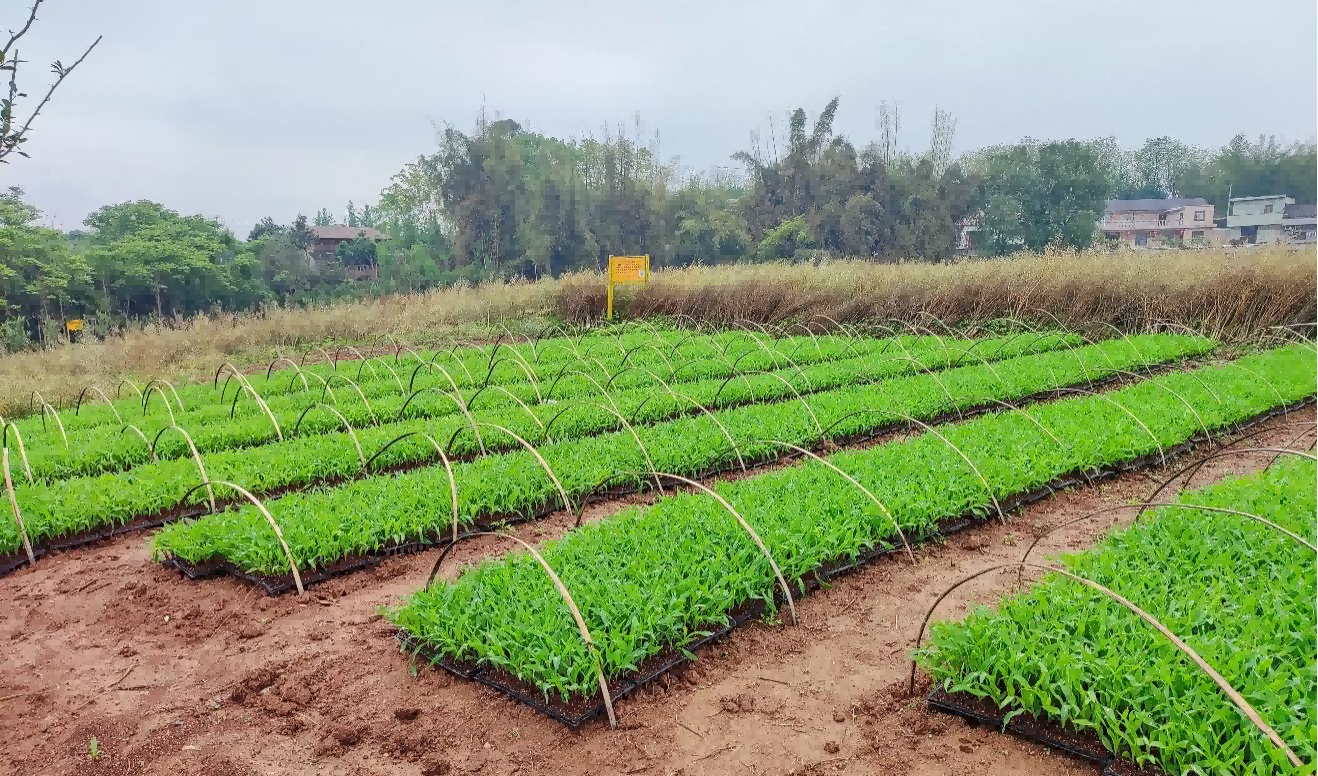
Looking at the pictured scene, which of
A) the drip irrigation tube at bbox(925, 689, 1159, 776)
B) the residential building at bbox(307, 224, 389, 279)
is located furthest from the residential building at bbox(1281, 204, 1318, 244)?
the residential building at bbox(307, 224, 389, 279)

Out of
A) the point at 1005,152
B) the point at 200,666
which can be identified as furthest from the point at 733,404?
the point at 1005,152

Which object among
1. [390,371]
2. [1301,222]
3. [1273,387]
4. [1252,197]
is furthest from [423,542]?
[1273,387]

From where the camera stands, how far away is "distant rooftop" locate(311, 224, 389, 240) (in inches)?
1046

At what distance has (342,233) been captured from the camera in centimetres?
2931

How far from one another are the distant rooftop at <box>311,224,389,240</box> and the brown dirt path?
22.6m

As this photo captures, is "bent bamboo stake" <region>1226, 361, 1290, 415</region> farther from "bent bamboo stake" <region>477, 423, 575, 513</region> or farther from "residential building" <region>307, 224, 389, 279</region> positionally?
"residential building" <region>307, 224, 389, 279</region>

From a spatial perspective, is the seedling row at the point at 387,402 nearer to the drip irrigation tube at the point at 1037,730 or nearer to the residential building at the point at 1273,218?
the drip irrigation tube at the point at 1037,730

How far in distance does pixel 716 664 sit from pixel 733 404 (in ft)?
20.0

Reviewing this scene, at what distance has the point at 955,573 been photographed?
206 inches

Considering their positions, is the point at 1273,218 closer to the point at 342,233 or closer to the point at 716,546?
the point at 716,546

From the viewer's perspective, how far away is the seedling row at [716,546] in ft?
13.0

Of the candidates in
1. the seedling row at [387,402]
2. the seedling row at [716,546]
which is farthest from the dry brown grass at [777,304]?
the seedling row at [716,546]

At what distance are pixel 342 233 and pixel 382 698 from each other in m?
28.1

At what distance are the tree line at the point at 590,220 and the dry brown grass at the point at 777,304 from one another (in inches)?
65.9
